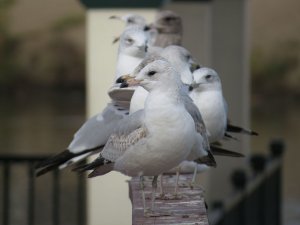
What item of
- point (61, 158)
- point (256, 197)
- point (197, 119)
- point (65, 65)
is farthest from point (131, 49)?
point (65, 65)

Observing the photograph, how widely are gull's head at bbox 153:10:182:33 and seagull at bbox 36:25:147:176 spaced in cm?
42

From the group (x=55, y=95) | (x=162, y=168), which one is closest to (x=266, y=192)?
(x=162, y=168)

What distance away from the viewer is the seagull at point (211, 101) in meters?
4.55

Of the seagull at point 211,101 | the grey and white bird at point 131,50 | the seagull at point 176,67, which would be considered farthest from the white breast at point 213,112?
the grey and white bird at point 131,50

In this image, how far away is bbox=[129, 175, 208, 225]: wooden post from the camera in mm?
3729

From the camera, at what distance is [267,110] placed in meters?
17.3

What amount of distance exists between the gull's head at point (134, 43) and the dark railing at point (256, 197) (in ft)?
5.97

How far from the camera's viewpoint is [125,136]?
12.8 ft

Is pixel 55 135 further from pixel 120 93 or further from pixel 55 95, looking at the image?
pixel 120 93

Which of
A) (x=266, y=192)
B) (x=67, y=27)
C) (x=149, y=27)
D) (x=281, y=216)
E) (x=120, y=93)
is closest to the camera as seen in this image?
(x=120, y=93)

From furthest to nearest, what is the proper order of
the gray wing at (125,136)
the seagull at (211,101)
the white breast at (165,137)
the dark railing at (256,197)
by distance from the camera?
the dark railing at (256,197), the seagull at (211,101), the gray wing at (125,136), the white breast at (165,137)

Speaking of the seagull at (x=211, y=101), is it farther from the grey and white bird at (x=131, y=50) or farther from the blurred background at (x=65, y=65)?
the blurred background at (x=65, y=65)

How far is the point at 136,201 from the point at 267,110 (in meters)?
13.3

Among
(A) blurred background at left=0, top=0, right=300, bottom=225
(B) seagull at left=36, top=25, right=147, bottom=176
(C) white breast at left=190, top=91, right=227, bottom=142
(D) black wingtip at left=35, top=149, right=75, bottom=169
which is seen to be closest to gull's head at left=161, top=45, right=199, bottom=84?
(C) white breast at left=190, top=91, right=227, bottom=142
